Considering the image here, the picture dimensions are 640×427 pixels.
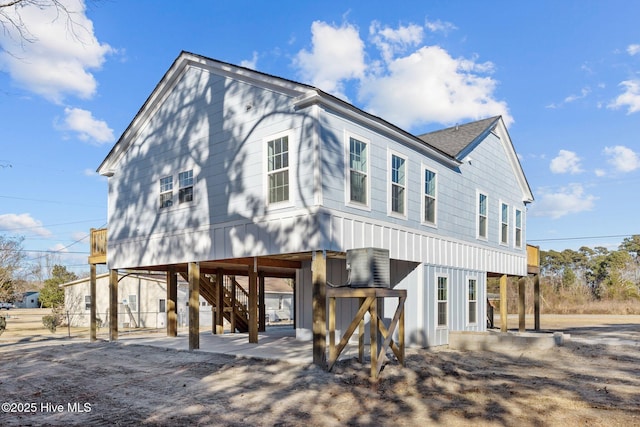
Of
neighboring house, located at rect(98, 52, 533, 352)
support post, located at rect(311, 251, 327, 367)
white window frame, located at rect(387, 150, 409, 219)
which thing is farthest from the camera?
white window frame, located at rect(387, 150, 409, 219)

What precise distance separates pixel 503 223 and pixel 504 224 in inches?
5.6

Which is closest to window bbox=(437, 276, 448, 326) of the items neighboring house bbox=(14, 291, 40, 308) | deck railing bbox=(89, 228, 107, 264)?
deck railing bbox=(89, 228, 107, 264)

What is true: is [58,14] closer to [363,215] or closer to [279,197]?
[279,197]

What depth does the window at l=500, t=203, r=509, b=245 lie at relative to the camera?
21.1 metres

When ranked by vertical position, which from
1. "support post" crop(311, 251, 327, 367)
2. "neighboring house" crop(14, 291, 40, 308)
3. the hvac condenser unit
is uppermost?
the hvac condenser unit

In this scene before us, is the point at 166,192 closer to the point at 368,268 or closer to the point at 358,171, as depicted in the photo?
the point at 358,171

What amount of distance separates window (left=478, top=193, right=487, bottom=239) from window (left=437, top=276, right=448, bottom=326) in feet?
11.6

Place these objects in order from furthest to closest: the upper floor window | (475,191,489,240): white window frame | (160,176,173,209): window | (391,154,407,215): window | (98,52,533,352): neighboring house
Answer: the upper floor window, (475,191,489,240): white window frame, (160,176,173,209): window, (391,154,407,215): window, (98,52,533,352): neighboring house

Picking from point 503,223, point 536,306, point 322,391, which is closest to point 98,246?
point 322,391

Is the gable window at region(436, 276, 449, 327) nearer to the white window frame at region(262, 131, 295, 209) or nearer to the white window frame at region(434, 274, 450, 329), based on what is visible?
the white window frame at region(434, 274, 450, 329)

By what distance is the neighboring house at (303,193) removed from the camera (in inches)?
484

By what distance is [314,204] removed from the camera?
11.7 m

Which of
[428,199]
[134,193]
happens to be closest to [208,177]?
[134,193]

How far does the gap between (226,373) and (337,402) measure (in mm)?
3478
